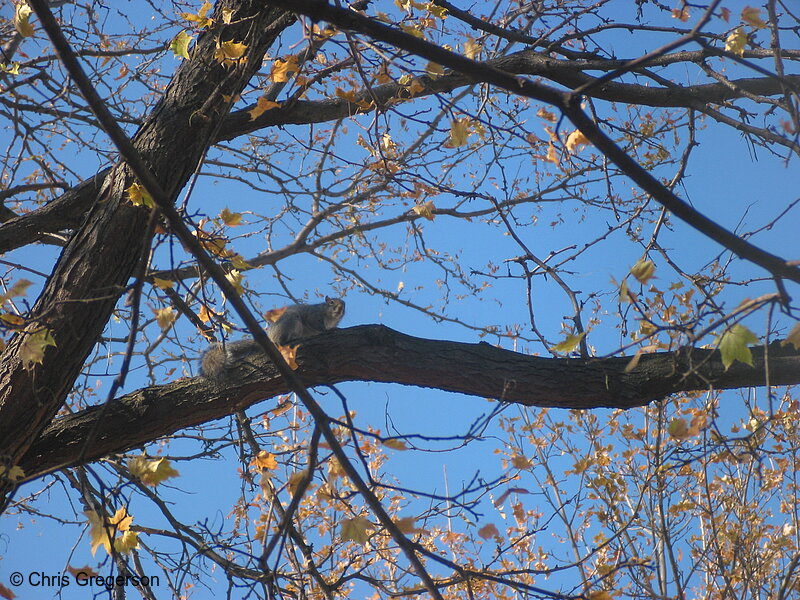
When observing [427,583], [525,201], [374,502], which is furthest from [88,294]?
[525,201]

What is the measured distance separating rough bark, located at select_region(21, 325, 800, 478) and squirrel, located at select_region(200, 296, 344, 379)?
0.17 metres

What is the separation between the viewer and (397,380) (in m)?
3.35

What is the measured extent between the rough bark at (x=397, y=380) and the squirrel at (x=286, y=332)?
0.17 meters

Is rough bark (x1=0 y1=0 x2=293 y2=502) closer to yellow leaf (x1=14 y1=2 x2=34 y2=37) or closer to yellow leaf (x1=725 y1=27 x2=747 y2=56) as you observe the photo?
yellow leaf (x1=14 y1=2 x2=34 y2=37)

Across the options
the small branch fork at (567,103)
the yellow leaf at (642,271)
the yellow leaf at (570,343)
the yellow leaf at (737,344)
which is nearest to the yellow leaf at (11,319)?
the small branch fork at (567,103)

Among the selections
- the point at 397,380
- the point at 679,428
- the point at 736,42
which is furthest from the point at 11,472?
the point at 736,42

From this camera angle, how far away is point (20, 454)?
9.86 ft

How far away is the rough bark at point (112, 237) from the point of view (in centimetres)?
296

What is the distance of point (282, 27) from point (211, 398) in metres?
1.80

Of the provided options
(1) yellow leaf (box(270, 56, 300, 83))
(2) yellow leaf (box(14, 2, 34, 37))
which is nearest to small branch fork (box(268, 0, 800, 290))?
(1) yellow leaf (box(270, 56, 300, 83))

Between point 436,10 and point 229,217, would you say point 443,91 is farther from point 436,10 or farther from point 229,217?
point 229,217

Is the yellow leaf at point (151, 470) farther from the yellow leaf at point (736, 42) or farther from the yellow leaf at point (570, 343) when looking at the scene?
the yellow leaf at point (736, 42)

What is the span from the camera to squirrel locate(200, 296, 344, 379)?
3.55 metres

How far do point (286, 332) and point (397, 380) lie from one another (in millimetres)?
2385
